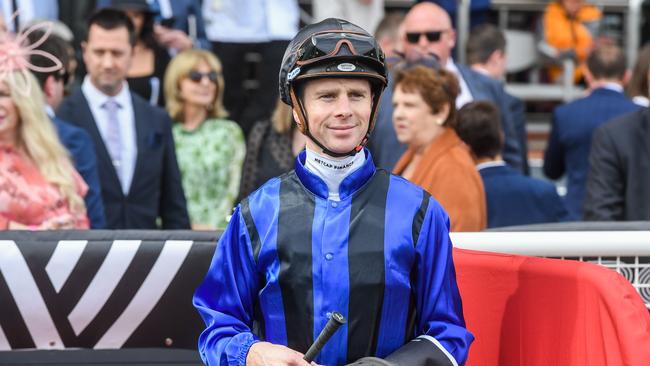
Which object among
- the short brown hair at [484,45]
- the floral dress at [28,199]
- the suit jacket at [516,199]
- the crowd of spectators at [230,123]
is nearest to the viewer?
the floral dress at [28,199]

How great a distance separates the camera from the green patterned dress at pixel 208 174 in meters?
7.20

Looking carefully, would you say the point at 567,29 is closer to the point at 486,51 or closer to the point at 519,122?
the point at 486,51

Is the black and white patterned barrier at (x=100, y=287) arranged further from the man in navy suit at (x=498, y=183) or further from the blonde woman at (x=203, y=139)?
the blonde woman at (x=203, y=139)

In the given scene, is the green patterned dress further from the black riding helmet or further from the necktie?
the black riding helmet

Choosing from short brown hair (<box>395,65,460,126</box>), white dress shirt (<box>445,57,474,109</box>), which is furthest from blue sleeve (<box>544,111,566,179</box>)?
short brown hair (<box>395,65,460,126</box>)

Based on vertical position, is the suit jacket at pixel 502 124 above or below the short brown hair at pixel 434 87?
below

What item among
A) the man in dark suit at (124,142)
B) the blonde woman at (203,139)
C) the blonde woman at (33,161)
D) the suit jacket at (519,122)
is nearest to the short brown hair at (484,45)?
the suit jacket at (519,122)

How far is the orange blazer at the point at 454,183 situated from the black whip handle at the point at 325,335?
2.25 metres

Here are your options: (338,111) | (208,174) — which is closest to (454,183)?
(338,111)

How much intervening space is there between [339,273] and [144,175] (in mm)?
3545

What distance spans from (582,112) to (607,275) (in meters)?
4.65

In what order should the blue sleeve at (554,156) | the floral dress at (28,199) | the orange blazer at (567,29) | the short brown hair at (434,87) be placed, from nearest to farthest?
the floral dress at (28,199) → the short brown hair at (434,87) → the blue sleeve at (554,156) → the orange blazer at (567,29)

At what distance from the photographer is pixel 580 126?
7.68 meters

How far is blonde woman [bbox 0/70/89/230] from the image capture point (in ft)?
17.1
